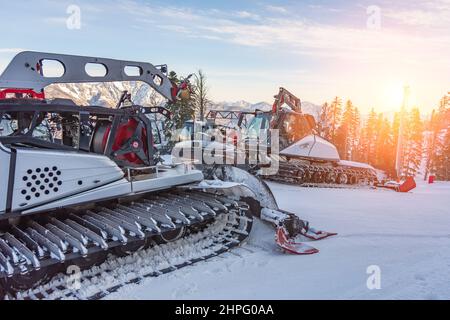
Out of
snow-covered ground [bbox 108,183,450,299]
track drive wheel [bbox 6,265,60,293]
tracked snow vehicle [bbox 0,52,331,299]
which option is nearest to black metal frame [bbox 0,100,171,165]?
tracked snow vehicle [bbox 0,52,331,299]

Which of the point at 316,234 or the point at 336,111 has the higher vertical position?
the point at 336,111

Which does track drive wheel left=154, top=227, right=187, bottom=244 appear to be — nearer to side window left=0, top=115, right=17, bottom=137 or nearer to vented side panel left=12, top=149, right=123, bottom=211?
vented side panel left=12, top=149, right=123, bottom=211

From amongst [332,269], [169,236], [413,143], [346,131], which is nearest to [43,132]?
[169,236]

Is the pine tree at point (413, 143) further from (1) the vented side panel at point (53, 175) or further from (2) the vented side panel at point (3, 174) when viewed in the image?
(2) the vented side panel at point (3, 174)

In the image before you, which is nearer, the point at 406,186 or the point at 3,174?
the point at 3,174

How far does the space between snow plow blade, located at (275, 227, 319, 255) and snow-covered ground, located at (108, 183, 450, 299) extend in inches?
4.5

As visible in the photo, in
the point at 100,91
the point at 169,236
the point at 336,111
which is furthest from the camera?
the point at 336,111

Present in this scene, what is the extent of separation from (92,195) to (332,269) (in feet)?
10.7

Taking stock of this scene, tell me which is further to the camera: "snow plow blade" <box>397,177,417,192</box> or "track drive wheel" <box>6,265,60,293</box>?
"snow plow blade" <box>397,177,417,192</box>

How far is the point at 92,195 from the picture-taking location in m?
4.49

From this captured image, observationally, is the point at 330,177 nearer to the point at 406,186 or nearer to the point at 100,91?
the point at 406,186

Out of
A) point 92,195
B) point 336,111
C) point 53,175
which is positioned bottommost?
point 92,195

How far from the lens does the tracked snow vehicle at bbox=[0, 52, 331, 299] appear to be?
3936 mm

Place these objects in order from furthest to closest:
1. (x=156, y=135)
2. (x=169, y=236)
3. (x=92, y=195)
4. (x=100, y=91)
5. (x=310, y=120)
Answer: (x=310, y=120), (x=100, y=91), (x=156, y=135), (x=169, y=236), (x=92, y=195)
